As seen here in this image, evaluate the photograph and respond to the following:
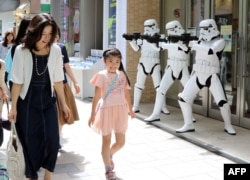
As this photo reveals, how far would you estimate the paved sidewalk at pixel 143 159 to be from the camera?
4.10 metres

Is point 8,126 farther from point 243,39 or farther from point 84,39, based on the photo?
point 84,39

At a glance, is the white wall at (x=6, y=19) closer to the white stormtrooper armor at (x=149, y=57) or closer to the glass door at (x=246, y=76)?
the white stormtrooper armor at (x=149, y=57)

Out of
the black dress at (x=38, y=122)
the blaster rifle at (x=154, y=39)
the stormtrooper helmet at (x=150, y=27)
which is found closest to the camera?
the black dress at (x=38, y=122)

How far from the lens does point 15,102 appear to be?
3275 mm

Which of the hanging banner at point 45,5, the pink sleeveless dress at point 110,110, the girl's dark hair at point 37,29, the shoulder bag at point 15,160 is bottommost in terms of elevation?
the shoulder bag at point 15,160

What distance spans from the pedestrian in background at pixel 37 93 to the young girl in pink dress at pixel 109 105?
529mm

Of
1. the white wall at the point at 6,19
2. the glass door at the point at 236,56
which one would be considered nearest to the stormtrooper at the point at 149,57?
the glass door at the point at 236,56

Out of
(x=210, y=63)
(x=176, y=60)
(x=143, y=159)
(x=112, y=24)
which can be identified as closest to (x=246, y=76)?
(x=210, y=63)

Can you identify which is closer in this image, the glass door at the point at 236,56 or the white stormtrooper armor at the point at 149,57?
the glass door at the point at 236,56

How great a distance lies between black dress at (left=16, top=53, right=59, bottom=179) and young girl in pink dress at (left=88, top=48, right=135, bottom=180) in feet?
1.80

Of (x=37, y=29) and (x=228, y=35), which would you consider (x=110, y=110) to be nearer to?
(x=37, y=29)

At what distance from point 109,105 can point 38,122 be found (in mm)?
788

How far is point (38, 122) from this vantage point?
3336 mm

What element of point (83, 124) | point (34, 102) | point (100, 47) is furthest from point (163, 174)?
point (100, 47)
